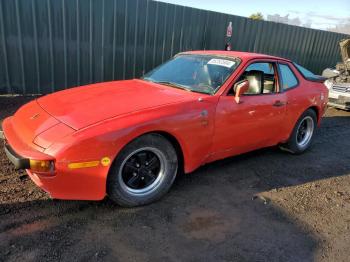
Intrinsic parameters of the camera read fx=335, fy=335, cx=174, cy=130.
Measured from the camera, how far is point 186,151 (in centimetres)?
351

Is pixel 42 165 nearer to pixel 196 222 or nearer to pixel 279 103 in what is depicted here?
pixel 196 222

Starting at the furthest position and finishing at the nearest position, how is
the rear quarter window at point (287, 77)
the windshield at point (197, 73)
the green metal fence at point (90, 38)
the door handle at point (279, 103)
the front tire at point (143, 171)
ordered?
the green metal fence at point (90, 38)
the rear quarter window at point (287, 77)
the door handle at point (279, 103)
the windshield at point (197, 73)
the front tire at point (143, 171)

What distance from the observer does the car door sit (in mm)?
3826

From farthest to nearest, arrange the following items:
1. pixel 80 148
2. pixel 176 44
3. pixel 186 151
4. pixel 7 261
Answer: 1. pixel 176 44
2. pixel 186 151
3. pixel 80 148
4. pixel 7 261

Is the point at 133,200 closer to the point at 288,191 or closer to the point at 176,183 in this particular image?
the point at 176,183

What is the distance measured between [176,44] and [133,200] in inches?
270

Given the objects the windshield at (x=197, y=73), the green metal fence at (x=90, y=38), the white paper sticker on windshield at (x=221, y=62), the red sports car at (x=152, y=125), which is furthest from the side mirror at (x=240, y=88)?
the green metal fence at (x=90, y=38)

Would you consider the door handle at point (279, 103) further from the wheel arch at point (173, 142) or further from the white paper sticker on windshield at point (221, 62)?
the wheel arch at point (173, 142)

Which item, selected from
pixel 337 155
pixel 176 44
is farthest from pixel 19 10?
pixel 337 155

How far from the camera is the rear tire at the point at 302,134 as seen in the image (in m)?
5.14

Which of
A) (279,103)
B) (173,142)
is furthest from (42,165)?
(279,103)

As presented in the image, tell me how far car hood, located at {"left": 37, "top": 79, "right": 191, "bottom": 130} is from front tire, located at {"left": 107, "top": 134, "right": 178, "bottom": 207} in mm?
358

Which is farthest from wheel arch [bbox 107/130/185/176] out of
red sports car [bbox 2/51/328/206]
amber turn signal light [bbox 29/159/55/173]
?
amber turn signal light [bbox 29/159/55/173]

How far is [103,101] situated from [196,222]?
5.05 ft
